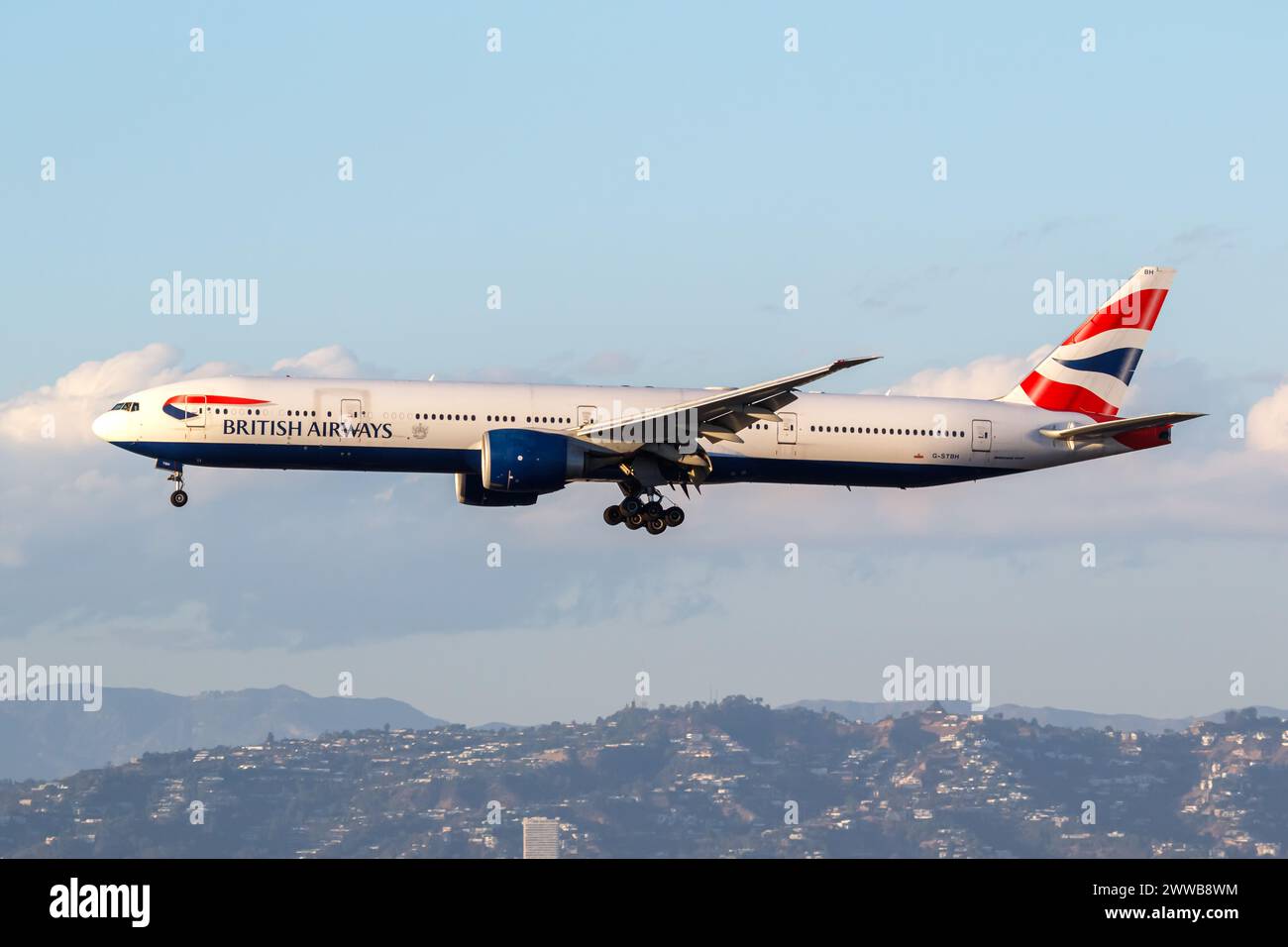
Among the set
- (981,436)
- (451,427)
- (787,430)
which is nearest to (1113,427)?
(981,436)

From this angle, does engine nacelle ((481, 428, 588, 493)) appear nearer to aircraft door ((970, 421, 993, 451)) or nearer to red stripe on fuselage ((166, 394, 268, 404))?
red stripe on fuselage ((166, 394, 268, 404))

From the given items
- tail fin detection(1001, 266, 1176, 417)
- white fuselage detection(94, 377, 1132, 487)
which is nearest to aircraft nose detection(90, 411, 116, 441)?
white fuselage detection(94, 377, 1132, 487)

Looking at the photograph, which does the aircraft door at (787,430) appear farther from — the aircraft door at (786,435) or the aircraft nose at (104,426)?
the aircraft nose at (104,426)

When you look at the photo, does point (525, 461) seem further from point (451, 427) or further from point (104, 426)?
point (104, 426)

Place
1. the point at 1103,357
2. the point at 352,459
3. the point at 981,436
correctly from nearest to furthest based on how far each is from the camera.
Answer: the point at 352,459, the point at 981,436, the point at 1103,357
